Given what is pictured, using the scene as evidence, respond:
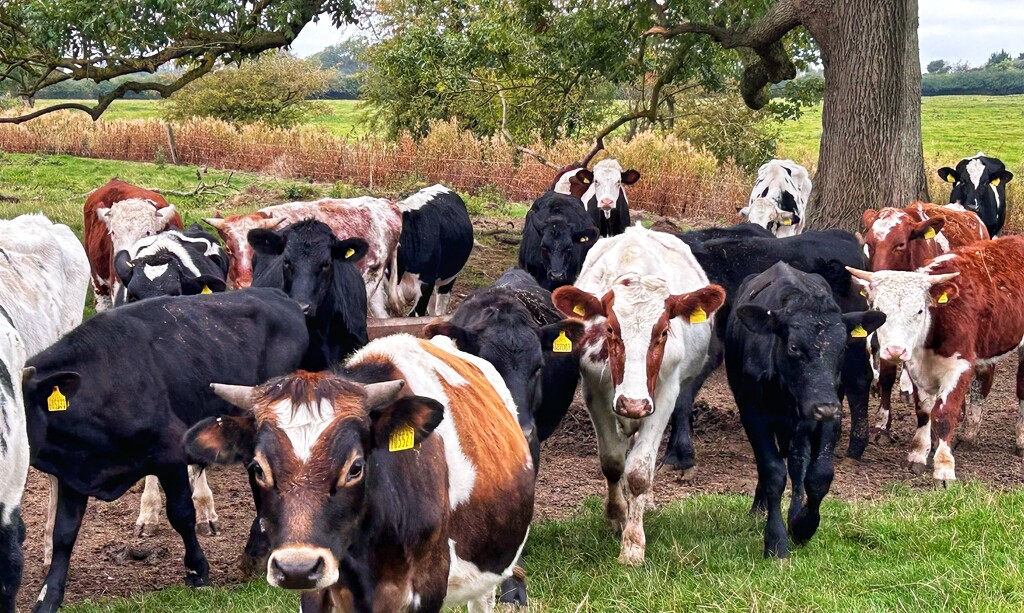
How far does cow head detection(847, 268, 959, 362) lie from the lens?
8.61 metres

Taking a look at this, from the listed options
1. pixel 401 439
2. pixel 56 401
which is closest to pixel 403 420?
pixel 401 439

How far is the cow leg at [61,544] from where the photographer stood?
5871 mm

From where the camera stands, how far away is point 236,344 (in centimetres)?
714

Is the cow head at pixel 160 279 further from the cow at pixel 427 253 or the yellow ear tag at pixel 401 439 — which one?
the yellow ear tag at pixel 401 439

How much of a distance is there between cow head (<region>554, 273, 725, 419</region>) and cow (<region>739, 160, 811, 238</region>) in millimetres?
7966

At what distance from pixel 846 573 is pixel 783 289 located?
6.44 ft

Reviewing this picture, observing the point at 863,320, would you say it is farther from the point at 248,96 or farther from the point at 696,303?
the point at 248,96

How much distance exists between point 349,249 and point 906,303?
469 cm

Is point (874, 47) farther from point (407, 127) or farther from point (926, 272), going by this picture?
point (407, 127)

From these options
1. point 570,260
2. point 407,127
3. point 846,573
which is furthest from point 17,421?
point 407,127

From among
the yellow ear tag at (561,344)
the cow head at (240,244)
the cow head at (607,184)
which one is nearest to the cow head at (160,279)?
the cow head at (240,244)

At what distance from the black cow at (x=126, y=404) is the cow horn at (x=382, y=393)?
259cm

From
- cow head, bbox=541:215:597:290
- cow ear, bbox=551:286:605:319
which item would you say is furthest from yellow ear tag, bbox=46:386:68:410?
cow head, bbox=541:215:597:290

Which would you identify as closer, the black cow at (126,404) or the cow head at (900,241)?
the black cow at (126,404)
